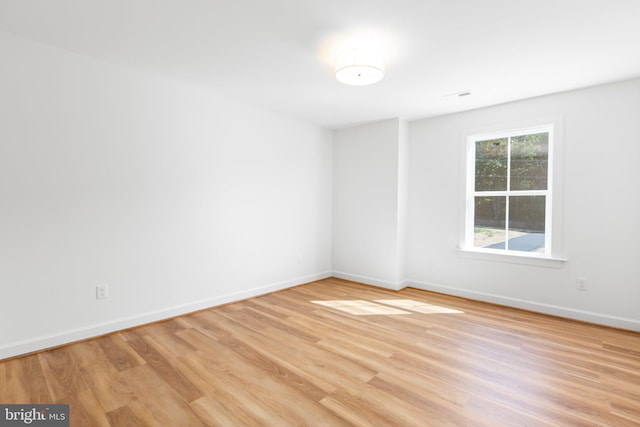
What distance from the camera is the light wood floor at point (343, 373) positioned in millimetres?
1841

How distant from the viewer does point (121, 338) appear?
2.84 meters

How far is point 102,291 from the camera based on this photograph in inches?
Answer: 114

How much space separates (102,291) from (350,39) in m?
3.02

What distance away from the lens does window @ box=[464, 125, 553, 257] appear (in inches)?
145

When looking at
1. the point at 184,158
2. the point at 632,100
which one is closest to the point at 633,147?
the point at 632,100

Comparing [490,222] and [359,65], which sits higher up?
[359,65]

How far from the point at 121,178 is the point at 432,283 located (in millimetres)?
3983

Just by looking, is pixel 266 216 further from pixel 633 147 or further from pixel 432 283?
pixel 633 147

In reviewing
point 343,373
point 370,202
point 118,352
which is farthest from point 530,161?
point 118,352

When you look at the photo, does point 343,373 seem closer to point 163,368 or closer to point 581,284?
point 163,368

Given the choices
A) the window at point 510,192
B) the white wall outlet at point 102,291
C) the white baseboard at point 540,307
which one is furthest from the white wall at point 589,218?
the white wall outlet at point 102,291

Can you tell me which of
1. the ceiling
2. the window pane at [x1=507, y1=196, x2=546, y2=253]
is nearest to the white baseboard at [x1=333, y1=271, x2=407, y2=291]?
the window pane at [x1=507, y1=196, x2=546, y2=253]

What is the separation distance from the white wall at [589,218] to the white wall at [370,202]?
0.80 m

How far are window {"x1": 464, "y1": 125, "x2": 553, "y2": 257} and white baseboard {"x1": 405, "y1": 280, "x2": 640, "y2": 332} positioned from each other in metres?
0.56
